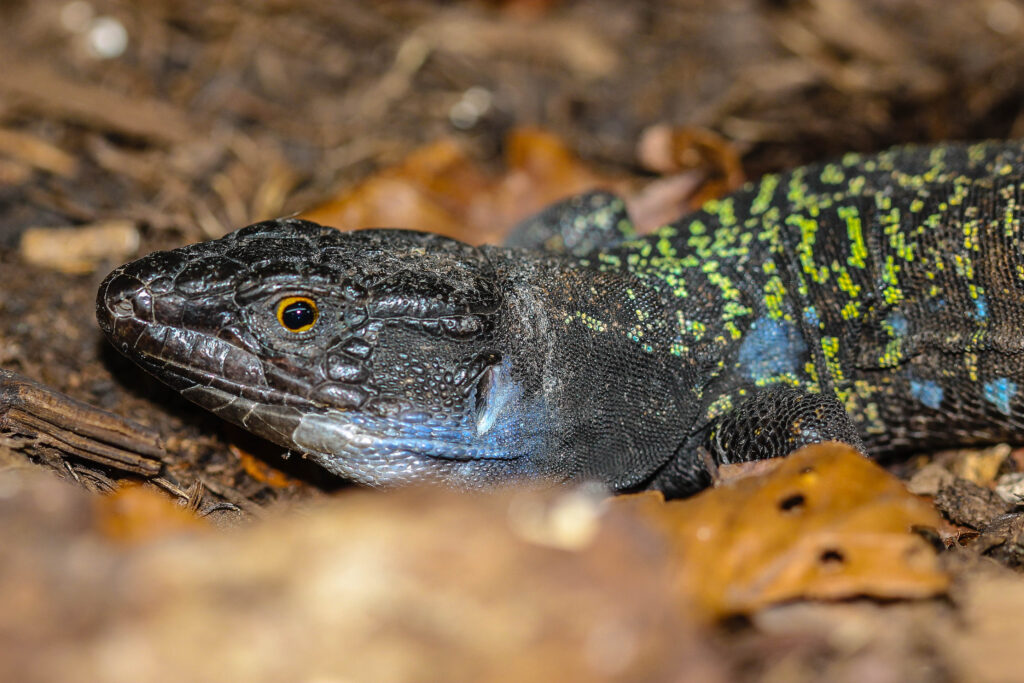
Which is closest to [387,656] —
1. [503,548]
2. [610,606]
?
[503,548]

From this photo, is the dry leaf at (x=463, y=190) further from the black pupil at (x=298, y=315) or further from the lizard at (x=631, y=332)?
the black pupil at (x=298, y=315)

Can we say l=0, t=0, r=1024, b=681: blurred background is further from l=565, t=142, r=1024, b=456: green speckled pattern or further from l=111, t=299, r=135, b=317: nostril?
l=565, t=142, r=1024, b=456: green speckled pattern

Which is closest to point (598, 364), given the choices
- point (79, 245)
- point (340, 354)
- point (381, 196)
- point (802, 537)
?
Answer: point (340, 354)

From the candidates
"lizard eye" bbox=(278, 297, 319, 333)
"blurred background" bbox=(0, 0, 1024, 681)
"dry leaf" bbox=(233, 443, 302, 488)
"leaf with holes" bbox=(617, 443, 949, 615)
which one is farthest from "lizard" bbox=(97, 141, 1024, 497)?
"leaf with holes" bbox=(617, 443, 949, 615)

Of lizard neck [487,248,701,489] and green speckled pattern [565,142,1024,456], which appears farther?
green speckled pattern [565,142,1024,456]

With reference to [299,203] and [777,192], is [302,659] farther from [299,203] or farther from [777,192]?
[299,203]

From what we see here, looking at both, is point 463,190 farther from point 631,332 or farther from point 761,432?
point 761,432

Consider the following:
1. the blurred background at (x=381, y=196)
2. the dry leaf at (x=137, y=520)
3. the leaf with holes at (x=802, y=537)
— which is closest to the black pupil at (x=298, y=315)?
the blurred background at (x=381, y=196)
